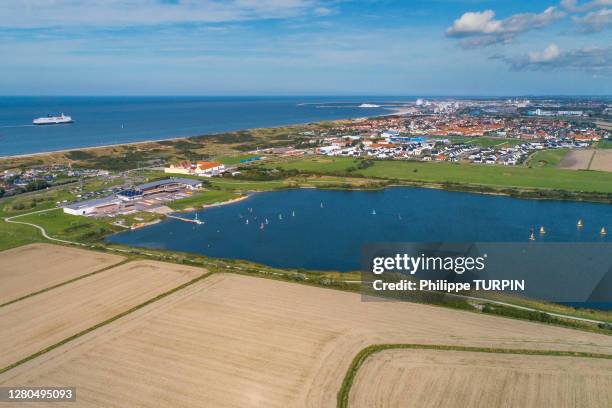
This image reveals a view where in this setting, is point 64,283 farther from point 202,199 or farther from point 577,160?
point 577,160

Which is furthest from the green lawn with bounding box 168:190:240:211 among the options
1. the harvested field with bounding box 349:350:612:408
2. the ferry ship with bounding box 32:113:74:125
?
the ferry ship with bounding box 32:113:74:125

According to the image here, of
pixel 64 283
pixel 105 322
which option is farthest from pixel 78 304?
pixel 64 283

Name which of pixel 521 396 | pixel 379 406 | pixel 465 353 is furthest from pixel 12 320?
pixel 521 396

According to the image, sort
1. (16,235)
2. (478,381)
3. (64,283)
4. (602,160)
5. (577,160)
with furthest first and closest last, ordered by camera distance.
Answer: (577,160) < (602,160) < (16,235) < (64,283) < (478,381)

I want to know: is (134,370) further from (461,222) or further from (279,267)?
(461,222)

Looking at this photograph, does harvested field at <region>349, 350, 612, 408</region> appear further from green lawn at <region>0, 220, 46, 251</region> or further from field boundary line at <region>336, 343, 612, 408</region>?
green lawn at <region>0, 220, 46, 251</region>

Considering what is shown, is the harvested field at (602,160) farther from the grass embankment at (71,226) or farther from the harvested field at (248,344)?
the grass embankment at (71,226)
